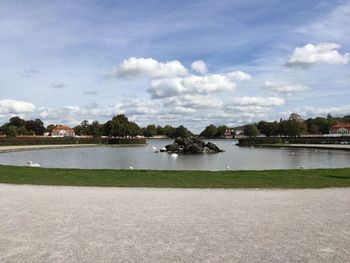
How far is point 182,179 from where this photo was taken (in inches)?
710

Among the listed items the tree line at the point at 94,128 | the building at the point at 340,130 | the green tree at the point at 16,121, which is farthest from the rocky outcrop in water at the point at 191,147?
the building at the point at 340,130

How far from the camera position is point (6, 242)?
23.3 feet

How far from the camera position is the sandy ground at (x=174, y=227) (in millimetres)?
6418

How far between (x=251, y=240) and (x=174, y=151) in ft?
191

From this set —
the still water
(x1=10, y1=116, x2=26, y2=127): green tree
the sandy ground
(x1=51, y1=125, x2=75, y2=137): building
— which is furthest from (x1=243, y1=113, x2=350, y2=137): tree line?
the sandy ground

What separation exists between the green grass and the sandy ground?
2.81 meters

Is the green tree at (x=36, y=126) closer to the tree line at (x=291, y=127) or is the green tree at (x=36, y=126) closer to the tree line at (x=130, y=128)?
the tree line at (x=130, y=128)

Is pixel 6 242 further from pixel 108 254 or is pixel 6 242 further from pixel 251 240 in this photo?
pixel 251 240

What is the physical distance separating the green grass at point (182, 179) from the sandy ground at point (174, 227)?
2.81 m

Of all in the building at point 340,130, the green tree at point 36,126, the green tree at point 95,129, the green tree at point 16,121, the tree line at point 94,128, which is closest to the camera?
the tree line at point 94,128

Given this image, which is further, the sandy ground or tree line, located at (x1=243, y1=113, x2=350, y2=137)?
tree line, located at (x1=243, y1=113, x2=350, y2=137)

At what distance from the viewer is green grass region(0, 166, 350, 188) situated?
16109mm

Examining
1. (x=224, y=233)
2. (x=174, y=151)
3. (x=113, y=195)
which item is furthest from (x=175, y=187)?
(x=174, y=151)

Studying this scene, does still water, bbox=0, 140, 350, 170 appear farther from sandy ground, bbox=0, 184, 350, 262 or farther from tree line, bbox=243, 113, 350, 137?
tree line, bbox=243, 113, 350, 137
